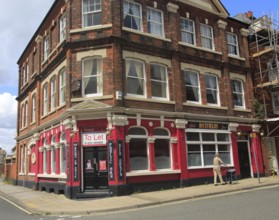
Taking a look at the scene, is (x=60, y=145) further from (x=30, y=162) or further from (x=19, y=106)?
(x=19, y=106)

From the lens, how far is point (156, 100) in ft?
58.3

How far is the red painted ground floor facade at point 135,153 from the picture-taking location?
15.9 meters

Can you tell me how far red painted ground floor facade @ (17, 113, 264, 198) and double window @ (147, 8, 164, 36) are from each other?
17.1 ft

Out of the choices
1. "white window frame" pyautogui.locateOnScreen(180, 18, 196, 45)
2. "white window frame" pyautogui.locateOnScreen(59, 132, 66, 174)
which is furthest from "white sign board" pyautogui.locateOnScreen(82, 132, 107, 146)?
"white window frame" pyautogui.locateOnScreen(180, 18, 196, 45)

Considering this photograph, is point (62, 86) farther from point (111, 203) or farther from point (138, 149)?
point (111, 203)

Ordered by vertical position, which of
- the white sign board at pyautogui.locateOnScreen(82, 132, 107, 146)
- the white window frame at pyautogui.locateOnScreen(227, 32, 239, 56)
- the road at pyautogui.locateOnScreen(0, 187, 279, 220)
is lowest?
the road at pyautogui.locateOnScreen(0, 187, 279, 220)

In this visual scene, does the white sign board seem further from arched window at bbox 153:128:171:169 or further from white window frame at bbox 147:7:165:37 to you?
white window frame at bbox 147:7:165:37

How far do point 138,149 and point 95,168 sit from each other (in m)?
2.42

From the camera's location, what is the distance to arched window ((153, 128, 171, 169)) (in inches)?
691

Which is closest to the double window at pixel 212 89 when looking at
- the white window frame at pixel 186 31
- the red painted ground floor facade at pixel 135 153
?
the red painted ground floor facade at pixel 135 153

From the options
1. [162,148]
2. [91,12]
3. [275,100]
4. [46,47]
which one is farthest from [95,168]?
[275,100]

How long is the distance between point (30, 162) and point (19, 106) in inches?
292

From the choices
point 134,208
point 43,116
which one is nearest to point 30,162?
point 43,116

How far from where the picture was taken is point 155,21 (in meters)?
19.2
